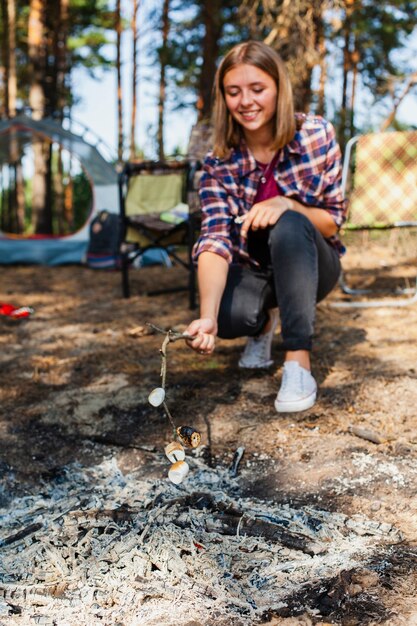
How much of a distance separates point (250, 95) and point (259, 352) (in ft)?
3.28

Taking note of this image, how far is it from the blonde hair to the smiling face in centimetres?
2

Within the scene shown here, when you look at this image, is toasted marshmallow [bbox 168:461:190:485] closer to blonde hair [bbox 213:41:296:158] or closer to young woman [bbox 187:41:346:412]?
young woman [bbox 187:41:346:412]

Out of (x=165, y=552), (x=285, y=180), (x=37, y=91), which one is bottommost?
(x=165, y=552)

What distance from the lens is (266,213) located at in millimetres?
1982

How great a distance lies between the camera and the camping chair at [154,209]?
4031 mm

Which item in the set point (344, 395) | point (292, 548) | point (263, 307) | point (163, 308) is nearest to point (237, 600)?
point (292, 548)

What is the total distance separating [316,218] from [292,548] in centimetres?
122

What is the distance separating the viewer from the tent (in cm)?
604

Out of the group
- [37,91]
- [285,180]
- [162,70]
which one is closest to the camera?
[285,180]

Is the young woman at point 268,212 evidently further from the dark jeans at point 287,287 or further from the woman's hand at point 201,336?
the woman's hand at point 201,336

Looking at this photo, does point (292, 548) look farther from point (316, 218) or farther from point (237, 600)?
point (316, 218)

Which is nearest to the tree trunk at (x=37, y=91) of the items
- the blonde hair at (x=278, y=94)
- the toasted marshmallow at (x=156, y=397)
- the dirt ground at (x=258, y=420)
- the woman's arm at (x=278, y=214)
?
the dirt ground at (x=258, y=420)

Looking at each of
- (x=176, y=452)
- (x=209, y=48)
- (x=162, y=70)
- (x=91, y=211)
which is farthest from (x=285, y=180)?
(x=162, y=70)

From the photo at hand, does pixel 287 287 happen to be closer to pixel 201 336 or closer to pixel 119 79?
pixel 201 336
